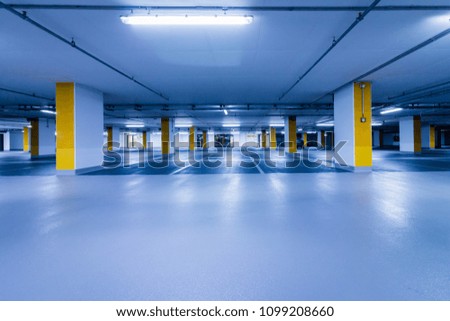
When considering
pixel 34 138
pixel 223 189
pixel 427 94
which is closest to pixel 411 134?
pixel 427 94

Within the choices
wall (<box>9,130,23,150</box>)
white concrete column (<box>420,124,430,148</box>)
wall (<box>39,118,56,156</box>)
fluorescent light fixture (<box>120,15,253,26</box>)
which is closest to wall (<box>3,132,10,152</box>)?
Answer: wall (<box>9,130,23,150</box>)

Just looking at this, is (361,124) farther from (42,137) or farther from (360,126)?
(42,137)

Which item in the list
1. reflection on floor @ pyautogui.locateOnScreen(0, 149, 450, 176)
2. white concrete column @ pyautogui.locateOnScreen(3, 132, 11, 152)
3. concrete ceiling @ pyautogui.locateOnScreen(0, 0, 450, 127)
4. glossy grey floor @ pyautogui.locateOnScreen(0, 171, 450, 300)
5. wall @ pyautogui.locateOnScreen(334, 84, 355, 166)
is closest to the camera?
glossy grey floor @ pyautogui.locateOnScreen(0, 171, 450, 300)

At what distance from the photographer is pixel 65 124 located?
900cm

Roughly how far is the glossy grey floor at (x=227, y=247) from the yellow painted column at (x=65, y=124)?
404 centimetres

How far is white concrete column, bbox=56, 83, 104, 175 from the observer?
898cm

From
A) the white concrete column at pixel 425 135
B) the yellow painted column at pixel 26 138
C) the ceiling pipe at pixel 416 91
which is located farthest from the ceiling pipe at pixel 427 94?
the yellow painted column at pixel 26 138

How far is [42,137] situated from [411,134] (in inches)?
1161

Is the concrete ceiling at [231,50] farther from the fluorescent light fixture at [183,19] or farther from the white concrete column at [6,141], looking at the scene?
the white concrete column at [6,141]

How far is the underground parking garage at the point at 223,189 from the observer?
215cm

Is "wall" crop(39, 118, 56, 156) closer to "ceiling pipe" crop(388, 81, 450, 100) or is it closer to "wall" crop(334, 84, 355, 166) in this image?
"wall" crop(334, 84, 355, 166)
